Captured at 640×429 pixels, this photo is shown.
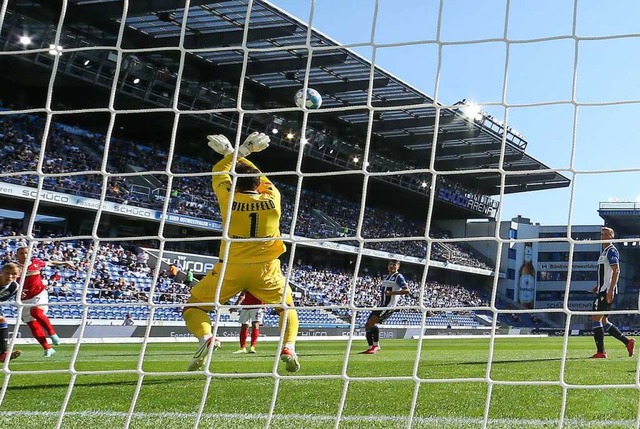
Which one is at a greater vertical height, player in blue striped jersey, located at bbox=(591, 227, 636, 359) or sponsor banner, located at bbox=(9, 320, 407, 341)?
player in blue striped jersey, located at bbox=(591, 227, 636, 359)

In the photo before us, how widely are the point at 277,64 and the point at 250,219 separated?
57.4 feet

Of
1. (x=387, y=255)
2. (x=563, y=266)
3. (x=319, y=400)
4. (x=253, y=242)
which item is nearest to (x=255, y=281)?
(x=253, y=242)

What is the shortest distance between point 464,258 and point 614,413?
108 ft

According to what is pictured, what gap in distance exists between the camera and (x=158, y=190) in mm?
22719

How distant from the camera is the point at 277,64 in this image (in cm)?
2200

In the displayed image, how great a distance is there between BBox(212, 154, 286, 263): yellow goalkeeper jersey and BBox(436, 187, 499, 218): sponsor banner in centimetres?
2973

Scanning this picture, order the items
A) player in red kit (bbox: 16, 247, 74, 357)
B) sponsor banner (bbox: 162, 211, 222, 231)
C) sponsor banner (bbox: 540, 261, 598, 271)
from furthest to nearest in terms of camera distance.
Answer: sponsor banner (bbox: 540, 261, 598, 271) → sponsor banner (bbox: 162, 211, 222, 231) → player in red kit (bbox: 16, 247, 74, 357)

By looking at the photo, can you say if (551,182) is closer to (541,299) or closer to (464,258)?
(464,258)

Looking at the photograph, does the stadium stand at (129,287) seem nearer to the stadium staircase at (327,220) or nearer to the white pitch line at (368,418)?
the stadium staircase at (327,220)

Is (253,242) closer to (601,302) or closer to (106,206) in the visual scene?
(601,302)

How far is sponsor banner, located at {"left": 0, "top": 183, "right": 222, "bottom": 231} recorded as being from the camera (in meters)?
17.9

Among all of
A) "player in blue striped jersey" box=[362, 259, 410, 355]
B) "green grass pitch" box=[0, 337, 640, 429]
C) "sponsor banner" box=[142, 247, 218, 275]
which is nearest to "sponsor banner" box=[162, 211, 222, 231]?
"sponsor banner" box=[142, 247, 218, 275]

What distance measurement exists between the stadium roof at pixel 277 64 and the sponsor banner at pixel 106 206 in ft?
15.8

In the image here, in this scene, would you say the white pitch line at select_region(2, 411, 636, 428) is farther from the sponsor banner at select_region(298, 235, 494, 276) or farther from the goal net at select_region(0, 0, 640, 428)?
the sponsor banner at select_region(298, 235, 494, 276)
